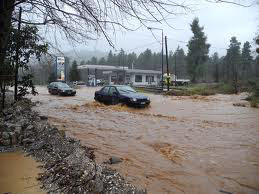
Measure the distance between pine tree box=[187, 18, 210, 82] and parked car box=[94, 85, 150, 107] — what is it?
147 ft

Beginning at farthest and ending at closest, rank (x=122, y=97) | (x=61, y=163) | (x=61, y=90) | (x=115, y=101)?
(x=61, y=90)
(x=115, y=101)
(x=122, y=97)
(x=61, y=163)

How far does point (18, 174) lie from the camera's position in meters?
5.62

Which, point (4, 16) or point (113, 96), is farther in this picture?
point (113, 96)

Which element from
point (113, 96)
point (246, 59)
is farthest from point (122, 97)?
point (246, 59)

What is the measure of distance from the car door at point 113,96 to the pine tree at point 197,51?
148ft

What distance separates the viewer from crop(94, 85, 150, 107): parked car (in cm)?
1716

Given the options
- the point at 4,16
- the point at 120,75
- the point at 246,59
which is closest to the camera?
the point at 4,16

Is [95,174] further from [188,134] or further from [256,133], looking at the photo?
[256,133]

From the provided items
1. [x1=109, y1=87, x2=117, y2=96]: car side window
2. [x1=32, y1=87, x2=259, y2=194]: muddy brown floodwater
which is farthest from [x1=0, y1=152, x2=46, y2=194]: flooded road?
[x1=109, y1=87, x2=117, y2=96]: car side window

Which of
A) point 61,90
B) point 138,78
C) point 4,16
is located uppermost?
point 138,78

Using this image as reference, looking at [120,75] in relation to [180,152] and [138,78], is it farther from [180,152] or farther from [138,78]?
[180,152]

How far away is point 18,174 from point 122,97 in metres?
12.1

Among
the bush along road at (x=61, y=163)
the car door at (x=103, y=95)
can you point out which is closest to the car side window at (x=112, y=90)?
the car door at (x=103, y=95)

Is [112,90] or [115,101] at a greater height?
[112,90]
